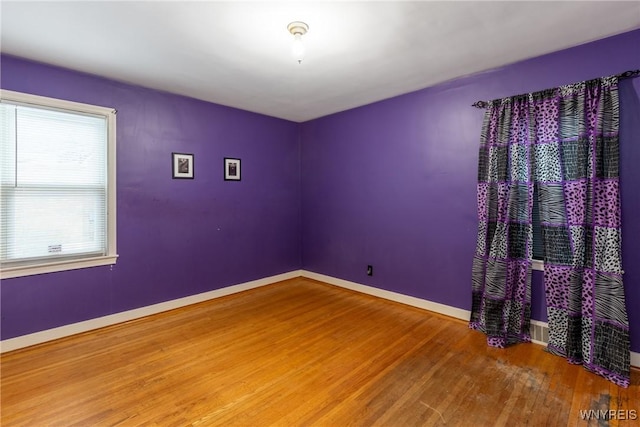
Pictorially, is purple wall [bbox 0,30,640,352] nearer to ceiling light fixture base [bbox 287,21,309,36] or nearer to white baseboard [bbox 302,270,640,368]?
white baseboard [bbox 302,270,640,368]

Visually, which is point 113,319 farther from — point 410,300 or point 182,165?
point 410,300

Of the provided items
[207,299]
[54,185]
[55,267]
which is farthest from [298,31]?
[207,299]

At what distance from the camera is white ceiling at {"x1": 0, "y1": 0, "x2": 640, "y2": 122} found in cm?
192

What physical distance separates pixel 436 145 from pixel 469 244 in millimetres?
1111

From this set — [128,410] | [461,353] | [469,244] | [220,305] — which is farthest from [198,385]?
[469,244]

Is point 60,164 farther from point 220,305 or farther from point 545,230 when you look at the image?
point 545,230

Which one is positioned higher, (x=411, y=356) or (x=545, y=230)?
(x=545, y=230)

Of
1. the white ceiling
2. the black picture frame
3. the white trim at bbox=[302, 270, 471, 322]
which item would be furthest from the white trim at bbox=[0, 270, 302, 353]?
the white ceiling

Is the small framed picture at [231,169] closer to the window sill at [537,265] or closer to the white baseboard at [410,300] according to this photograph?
the white baseboard at [410,300]

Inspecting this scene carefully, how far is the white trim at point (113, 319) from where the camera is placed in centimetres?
260

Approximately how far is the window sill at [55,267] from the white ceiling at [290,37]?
180 centimetres

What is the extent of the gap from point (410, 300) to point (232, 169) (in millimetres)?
2810

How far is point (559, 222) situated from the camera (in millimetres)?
2457

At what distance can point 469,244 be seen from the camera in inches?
121
